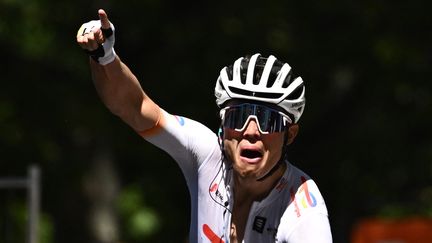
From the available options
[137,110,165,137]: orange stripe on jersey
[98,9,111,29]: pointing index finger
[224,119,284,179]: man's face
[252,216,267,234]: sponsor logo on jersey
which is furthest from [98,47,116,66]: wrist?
[252,216,267,234]: sponsor logo on jersey

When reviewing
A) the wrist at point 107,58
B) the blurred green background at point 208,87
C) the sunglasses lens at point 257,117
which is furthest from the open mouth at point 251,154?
the blurred green background at point 208,87

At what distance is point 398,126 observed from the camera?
2061 centimetres

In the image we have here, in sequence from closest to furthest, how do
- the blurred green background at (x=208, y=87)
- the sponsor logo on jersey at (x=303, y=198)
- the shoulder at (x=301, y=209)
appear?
the shoulder at (x=301, y=209)
the sponsor logo on jersey at (x=303, y=198)
the blurred green background at (x=208, y=87)

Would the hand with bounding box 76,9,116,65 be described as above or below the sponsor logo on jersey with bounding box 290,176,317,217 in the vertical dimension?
above

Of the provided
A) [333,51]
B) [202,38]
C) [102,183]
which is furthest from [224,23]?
[102,183]

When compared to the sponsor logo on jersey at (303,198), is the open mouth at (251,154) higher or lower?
higher

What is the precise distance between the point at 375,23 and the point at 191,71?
3.00 meters

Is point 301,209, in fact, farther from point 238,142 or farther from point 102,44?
point 102,44

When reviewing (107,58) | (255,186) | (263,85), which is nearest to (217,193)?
(255,186)

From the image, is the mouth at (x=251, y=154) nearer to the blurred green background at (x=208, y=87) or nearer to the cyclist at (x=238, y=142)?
the cyclist at (x=238, y=142)

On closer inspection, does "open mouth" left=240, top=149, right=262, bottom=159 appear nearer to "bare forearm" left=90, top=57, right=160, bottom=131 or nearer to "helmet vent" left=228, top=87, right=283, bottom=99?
"helmet vent" left=228, top=87, right=283, bottom=99

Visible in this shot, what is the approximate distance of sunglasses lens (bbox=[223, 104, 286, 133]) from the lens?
5703mm

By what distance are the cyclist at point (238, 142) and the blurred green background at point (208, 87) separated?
12.6m

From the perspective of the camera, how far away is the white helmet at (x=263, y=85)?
5.77 m
